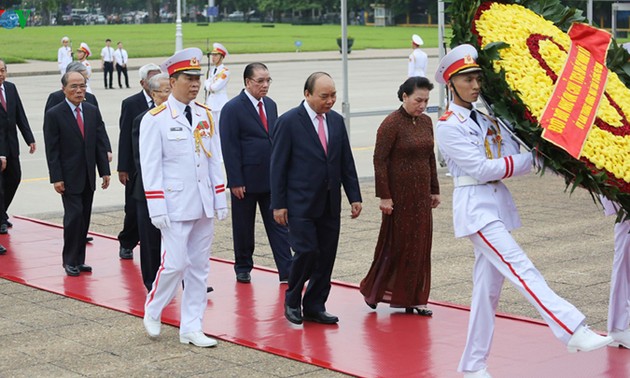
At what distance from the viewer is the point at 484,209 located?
6.68 metres

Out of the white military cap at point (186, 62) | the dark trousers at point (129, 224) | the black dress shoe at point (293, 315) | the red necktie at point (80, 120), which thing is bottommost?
the black dress shoe at point (293, 315)

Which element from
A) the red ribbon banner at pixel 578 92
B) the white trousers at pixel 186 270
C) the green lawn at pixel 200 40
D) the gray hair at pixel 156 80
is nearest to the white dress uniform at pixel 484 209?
the red ribbon banner at pixel 578 92

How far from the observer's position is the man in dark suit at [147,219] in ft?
30.1

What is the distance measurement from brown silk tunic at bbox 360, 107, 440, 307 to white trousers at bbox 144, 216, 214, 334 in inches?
55.9

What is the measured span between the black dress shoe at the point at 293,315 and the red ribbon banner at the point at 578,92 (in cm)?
290

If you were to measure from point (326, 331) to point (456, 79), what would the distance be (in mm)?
2479

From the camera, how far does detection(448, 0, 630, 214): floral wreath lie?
634 cm

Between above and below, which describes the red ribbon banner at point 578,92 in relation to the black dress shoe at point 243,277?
above

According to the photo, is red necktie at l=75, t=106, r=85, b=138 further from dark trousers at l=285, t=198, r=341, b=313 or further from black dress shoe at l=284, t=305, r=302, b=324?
black dress shoe at l=284, t=305, r=302, b=324

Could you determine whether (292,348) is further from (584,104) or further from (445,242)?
(445,242)

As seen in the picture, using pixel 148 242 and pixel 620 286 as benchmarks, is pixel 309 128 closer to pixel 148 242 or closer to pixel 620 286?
pixel 148 242

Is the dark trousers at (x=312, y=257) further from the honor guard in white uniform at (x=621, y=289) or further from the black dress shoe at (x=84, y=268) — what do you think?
the black dress shoe at (x=84, y=268)

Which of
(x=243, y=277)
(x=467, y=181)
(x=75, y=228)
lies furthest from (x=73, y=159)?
(x=467, y=181)

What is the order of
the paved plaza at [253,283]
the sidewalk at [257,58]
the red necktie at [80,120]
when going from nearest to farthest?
the paved plaza at [253,283] → the red necktie at [80,120] → the sidewalk at [257,58]
